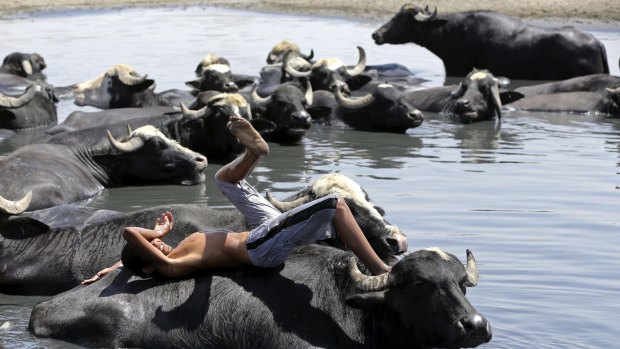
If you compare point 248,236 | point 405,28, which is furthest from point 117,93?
point 248,236

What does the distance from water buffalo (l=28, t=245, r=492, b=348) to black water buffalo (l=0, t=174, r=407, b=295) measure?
3.45 feet

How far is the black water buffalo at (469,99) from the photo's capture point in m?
20.0

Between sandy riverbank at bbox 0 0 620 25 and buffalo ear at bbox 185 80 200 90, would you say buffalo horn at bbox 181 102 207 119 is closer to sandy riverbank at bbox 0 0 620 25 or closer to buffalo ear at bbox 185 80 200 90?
buffalo ear at bbox 185 80 200 90

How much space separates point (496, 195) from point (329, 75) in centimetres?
810

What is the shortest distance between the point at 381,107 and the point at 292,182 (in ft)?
15.1

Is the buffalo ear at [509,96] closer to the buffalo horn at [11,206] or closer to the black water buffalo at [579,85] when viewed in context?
the black water buffalo at [579,85]

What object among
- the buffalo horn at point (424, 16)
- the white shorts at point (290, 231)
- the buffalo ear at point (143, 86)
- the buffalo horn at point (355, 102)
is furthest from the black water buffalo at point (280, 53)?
the white shorts at point (290, 231)

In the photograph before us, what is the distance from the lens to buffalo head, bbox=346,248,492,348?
24.9 feet

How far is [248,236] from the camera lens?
8.46m

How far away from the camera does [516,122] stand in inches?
Result: 786

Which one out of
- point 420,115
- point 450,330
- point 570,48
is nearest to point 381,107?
point 420,115

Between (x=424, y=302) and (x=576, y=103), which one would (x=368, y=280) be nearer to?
(x=424, y=302)

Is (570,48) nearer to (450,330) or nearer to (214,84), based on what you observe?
(214,84)

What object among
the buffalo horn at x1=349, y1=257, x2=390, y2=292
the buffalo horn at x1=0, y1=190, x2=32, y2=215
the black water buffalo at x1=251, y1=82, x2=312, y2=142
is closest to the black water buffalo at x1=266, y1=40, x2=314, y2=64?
the black water buffalo at x1=251, y1=82, x2=312, y2=142
